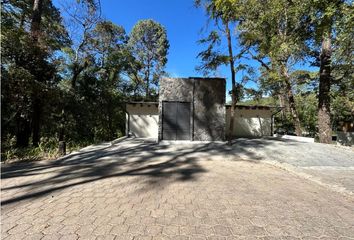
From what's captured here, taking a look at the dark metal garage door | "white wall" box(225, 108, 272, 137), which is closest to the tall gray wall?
the dark metal garage door

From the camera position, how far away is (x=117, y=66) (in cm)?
1734

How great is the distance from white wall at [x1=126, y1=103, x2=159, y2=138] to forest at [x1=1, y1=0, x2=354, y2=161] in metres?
2.92

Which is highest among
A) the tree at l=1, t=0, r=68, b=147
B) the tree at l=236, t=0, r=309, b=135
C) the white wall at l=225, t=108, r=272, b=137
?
the tree at l=236, t=0, r=309, b=135

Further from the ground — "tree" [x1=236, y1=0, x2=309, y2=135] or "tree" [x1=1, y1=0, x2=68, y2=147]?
"tree" [x1=236, y1=0, x2=309, y2=135]

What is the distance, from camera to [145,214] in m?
3.22

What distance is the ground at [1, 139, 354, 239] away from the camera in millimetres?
2770

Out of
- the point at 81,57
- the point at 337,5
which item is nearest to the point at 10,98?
the point at 81,57

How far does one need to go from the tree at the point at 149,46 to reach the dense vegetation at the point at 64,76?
0.32 feet

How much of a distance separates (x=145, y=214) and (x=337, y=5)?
10012 mm

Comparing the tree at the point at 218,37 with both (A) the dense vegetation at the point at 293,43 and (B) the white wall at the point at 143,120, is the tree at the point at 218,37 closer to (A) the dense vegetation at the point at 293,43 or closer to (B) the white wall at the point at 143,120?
(A) the dense vegetation at the point at 293,43

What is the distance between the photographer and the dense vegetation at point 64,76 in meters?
9.09

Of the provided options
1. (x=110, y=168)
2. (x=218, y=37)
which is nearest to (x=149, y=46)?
(x=218, y=37)

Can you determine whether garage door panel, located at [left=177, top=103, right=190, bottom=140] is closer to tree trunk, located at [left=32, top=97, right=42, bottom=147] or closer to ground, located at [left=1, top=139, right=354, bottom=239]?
ground, located at [left=1, top=139, right=354, bottom=239]

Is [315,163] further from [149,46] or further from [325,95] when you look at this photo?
Result: [149,46]
